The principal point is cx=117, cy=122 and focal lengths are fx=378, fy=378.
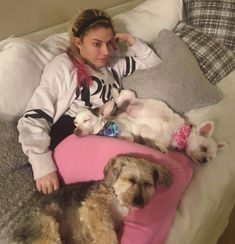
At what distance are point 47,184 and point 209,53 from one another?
1.12 meters

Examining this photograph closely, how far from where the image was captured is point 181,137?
4.83ft

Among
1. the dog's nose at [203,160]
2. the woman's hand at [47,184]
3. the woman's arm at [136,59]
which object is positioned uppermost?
the woman's arm at [136,59]

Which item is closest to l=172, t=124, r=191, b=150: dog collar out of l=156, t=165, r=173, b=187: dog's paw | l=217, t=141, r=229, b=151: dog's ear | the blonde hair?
A: l=217, t=141, r=229, b=151: dog's ear

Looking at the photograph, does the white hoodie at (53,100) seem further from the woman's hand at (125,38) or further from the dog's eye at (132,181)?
the dog's eye at (132,181)

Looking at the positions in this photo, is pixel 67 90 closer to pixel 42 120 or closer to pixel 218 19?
pixel 42 120

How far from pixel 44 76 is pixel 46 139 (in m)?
0.27

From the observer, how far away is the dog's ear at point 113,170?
1122 millimetres

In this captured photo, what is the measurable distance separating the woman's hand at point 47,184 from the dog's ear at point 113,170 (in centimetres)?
23

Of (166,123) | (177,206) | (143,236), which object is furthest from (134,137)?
(143,236)

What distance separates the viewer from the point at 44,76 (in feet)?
4.82

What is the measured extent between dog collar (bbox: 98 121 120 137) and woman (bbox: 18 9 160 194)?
0.14m

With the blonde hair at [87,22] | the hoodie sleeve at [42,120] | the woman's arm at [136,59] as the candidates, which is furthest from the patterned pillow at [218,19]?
the hoodie sleeve at [42,120]

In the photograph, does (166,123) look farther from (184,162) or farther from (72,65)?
(72,65)

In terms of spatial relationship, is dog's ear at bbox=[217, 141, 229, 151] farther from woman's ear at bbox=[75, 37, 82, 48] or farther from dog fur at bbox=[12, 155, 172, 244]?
woman's ear at bbox=[75, 37, 82, 48]
